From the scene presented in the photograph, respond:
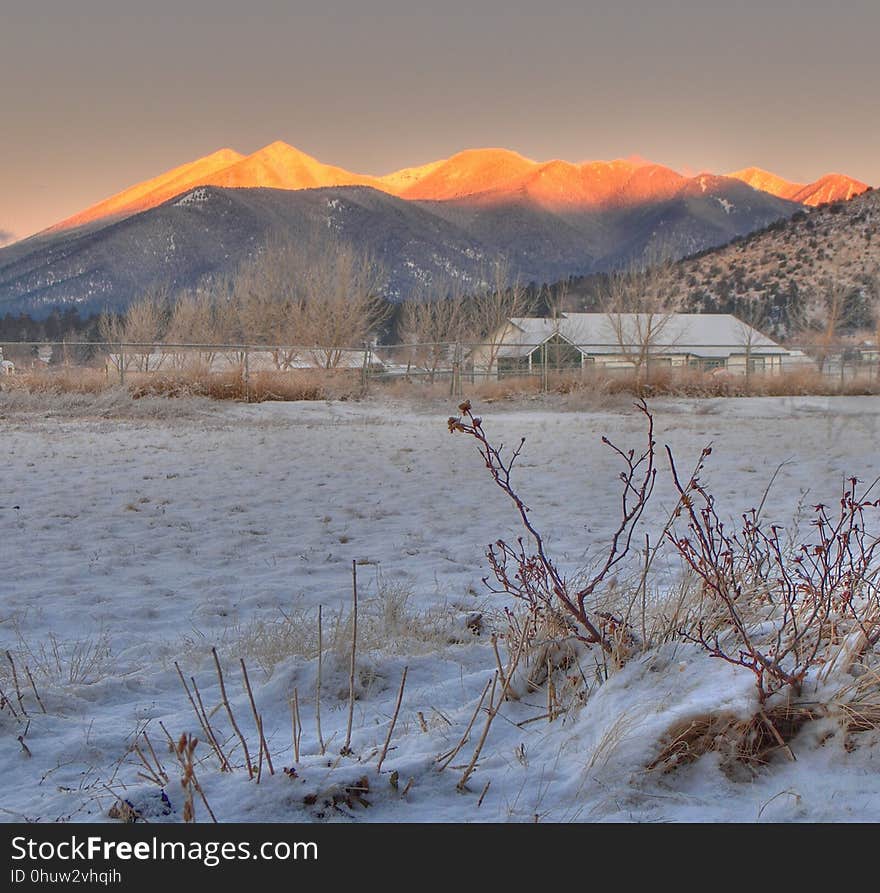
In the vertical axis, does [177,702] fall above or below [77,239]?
below

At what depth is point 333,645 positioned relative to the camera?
2.84 meters

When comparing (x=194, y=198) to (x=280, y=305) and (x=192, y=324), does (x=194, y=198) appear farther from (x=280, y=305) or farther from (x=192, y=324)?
(x=280, y=305)

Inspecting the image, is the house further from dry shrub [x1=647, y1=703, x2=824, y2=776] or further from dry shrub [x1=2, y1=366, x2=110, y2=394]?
dry shrub [x1=647, y1=703, x2=824, y2=776]

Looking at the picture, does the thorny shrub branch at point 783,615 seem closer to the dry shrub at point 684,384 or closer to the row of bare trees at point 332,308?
the dry shrub at point 684,384

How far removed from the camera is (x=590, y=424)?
12719 mm

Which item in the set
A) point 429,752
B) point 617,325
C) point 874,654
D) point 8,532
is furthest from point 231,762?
point 617,325

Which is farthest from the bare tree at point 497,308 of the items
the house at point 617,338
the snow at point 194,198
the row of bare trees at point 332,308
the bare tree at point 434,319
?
the snow at point 194,198

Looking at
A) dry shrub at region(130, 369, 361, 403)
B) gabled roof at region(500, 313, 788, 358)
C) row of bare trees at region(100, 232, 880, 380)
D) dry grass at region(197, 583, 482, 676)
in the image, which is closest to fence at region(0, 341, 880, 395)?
dry shrub at region(130, 369, 361, 403)

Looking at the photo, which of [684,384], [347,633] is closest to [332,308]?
[684,384]

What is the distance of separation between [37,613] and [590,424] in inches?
408

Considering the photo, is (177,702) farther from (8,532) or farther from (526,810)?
(8,532)

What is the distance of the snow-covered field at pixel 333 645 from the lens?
5.52 ft

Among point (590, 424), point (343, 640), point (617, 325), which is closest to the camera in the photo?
point (343, 640)

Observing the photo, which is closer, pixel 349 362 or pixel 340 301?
pixel 349 362
